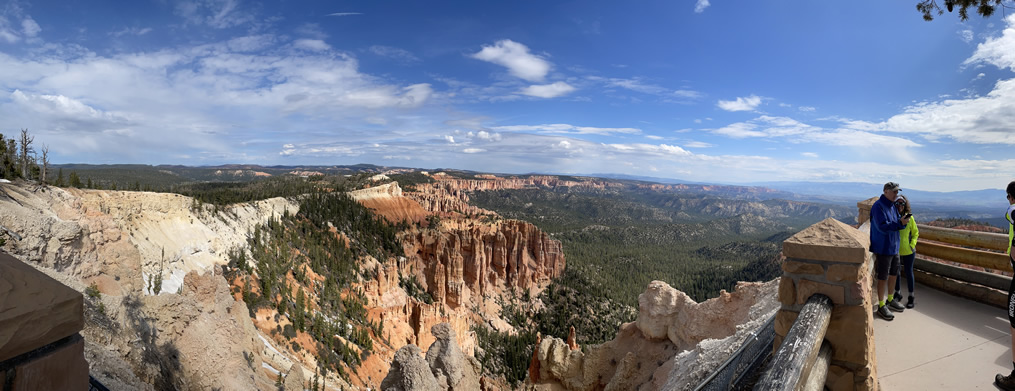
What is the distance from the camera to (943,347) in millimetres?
4625

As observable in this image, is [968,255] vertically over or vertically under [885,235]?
under

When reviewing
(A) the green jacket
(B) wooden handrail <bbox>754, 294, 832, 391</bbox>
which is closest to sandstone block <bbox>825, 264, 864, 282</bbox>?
(B) wooden handrail <bbox>754, 294, 832, 391</bbox>

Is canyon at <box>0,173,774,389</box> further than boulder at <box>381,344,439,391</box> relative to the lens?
No

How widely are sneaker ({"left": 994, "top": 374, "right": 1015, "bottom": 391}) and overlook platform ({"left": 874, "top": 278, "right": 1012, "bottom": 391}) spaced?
0.11 meters

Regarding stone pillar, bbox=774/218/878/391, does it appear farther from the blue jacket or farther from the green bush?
the green bush

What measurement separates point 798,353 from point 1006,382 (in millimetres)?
3281

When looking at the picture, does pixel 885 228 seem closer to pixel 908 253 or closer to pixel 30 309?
pixel 908 253

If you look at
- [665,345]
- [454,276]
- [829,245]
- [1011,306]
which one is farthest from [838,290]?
[454,276]

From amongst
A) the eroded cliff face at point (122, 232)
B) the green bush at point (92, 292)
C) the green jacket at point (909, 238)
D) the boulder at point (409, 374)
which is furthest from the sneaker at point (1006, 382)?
the eroded cliff face at point (122, 232)

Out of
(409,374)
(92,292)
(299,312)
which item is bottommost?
(299,312)

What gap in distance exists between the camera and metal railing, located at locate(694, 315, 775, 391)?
11.1 feet

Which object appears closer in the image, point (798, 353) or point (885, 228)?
point (798, 353)

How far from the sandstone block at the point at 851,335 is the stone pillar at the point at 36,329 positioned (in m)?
4.44

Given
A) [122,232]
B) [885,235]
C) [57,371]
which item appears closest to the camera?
[57,371]
